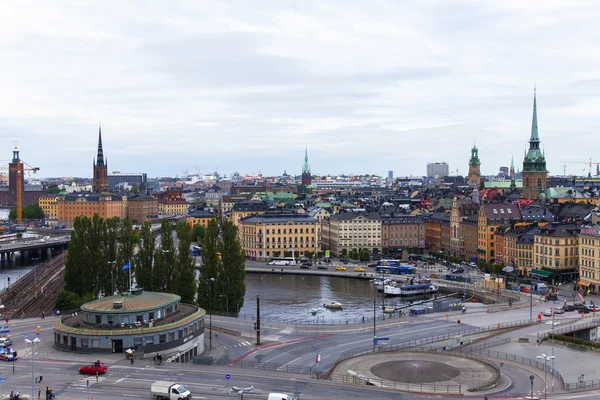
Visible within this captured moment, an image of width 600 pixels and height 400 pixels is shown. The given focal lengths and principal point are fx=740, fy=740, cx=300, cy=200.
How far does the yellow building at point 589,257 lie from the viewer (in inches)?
3625

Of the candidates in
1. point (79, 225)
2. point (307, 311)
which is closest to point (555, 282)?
point (307, 311)

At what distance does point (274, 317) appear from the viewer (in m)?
81.4

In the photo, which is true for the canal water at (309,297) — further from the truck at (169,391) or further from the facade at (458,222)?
the truck at (169,391)

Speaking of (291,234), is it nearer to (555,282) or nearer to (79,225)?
(555,282)

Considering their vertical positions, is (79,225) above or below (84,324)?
above

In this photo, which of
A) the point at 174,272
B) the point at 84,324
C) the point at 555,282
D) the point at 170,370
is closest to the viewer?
the point at 170,370

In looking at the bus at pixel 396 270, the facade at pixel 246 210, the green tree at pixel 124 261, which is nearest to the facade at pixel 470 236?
the bus at pixel 396 270

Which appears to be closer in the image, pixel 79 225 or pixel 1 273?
pixel 79 225

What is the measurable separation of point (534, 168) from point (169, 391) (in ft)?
562

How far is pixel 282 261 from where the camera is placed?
12862 centimetres

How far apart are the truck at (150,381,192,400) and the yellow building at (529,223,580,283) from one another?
70701mm

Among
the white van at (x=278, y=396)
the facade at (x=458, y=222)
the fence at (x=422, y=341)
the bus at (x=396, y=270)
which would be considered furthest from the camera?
the facade at (x=458, y=222)

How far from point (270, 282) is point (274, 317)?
30.3 meters

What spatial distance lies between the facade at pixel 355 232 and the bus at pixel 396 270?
70.2 ft
